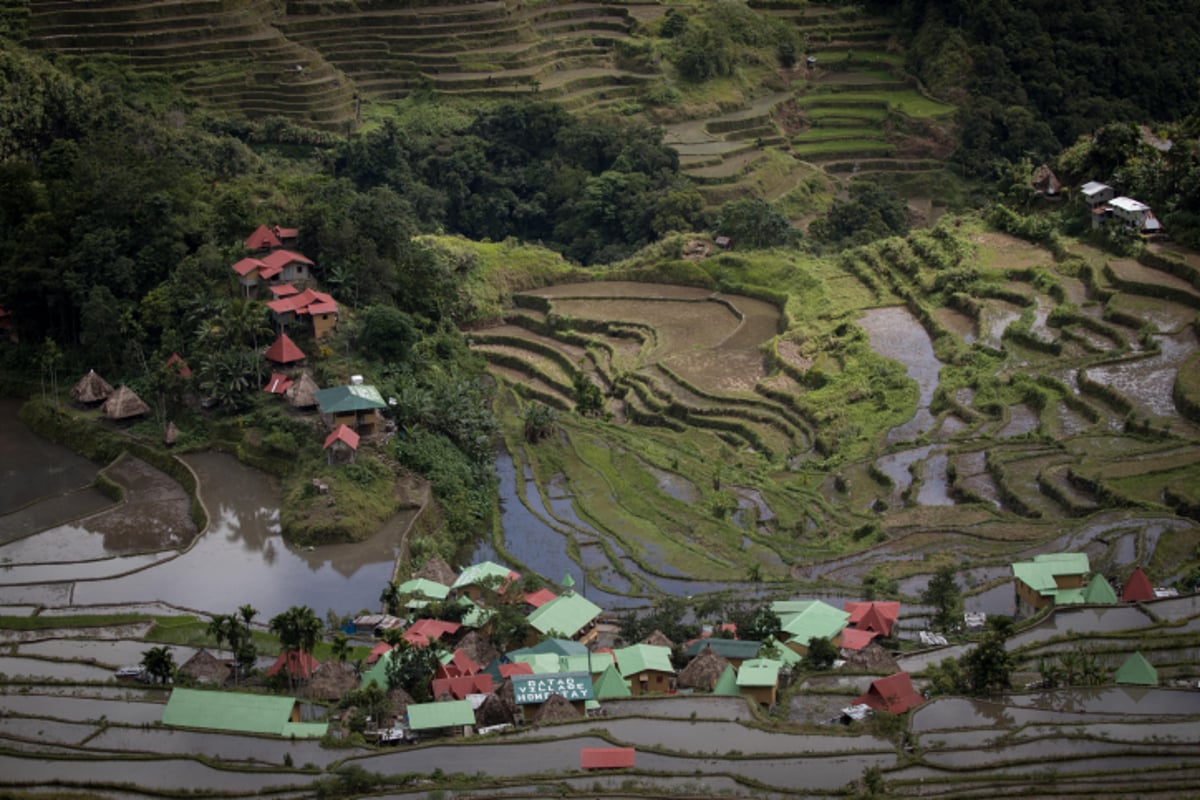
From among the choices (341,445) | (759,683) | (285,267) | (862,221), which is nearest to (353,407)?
(341,445)

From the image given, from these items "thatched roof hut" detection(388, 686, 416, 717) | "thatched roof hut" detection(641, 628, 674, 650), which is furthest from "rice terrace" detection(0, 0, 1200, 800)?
"thatched roof hut" detection(388, 686, 416, 717)

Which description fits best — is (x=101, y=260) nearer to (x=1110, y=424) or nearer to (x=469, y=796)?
(x=469, y=796)

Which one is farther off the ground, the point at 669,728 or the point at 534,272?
the point at 669,728

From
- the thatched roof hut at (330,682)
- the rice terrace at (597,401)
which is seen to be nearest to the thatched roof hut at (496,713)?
the rice terrace at (597,401)

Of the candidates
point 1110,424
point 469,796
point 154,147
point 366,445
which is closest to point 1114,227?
point 1110,424

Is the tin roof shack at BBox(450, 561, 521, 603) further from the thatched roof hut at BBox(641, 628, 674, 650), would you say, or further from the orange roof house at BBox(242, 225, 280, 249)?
the orange roof house at BBox(242, 225, 280, 249)

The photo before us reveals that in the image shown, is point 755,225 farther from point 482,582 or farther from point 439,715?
point 439,715
